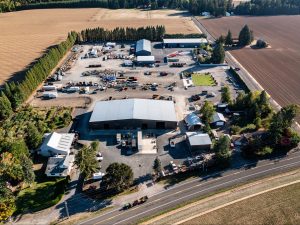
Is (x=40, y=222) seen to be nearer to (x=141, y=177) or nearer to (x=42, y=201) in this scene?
(x=42, y=201)

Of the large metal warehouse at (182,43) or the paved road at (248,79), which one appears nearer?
the paved road at (248,79)

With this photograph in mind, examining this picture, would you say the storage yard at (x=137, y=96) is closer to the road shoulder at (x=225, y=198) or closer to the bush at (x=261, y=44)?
the road shoulder at (x=225, y=198)

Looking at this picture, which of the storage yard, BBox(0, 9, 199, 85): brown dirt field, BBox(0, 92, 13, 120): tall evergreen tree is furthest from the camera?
BBox(0, 9, 199, 85): brown dirt field

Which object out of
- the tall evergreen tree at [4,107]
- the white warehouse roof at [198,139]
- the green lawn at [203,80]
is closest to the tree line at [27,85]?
the tall evergreen tree at [4,107]

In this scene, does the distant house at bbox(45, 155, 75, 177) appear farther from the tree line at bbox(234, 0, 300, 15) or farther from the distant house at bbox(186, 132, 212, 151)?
the tree line at bbox(234, 0, 300, 15)

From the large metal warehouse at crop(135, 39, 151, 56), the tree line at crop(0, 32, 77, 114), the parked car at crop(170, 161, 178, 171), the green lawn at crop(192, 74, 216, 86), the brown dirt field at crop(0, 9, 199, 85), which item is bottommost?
the parked car at crop(170, 161, 178, 171)

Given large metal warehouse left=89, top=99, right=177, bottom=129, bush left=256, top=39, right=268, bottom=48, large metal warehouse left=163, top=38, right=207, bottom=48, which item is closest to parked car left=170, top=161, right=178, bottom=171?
large metal warehouse left=89, top=99, right=177, bottom=129
